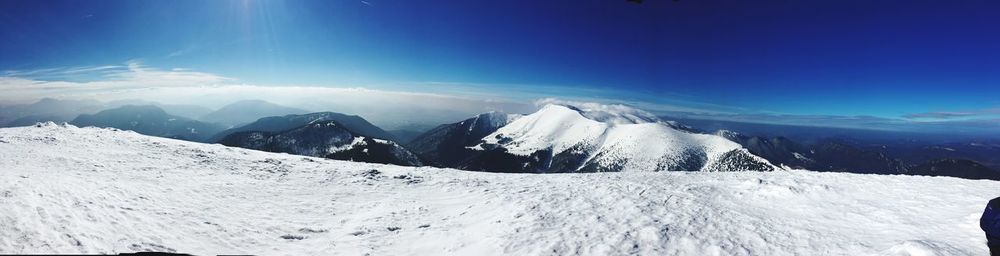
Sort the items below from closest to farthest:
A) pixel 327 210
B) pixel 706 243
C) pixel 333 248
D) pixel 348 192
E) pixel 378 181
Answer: pixel 706 243
pixel 333 248
pixel 327 210
pixel 348 192
pixel 378 181

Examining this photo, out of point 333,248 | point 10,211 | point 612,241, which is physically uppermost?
point 10,211

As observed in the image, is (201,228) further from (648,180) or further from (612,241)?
(648,180)

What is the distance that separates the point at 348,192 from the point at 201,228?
8631 millimetres

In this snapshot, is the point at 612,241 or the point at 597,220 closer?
the point at 612,241

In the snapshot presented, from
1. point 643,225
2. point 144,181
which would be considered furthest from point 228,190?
point 643,225

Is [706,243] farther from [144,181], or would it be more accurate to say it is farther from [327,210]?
[144,181]

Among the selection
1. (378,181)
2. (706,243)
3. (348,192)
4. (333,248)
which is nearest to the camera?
(706,243)

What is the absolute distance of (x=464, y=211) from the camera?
18.9m

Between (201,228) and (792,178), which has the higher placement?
(792,178)

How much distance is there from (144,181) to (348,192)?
31.2 feet

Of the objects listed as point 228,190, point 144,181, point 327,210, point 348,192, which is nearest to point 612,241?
point 327,210

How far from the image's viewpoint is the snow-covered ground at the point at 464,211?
12328 millimetres

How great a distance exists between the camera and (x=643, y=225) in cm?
1458

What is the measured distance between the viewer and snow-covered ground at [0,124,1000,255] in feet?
40.4
